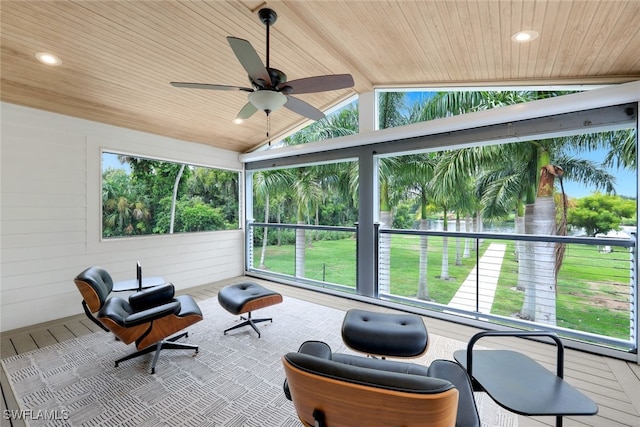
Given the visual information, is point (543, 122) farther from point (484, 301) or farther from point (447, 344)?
point (447, 344)

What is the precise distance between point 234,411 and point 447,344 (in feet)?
7.10

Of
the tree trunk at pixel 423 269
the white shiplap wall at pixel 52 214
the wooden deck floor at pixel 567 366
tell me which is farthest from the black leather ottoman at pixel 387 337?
the white shiplap wall at pixel 52 214

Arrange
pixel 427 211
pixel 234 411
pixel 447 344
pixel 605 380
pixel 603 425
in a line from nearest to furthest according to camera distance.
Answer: pixel 603 425
pixel 234 411
pixel 605 380
pixel 447 344
pixel 427 211

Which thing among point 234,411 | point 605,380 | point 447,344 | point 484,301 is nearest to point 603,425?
point 605,380

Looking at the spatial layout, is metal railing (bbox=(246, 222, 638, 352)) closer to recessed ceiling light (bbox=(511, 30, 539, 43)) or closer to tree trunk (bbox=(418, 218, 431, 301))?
tree trunk (bbox=(418, 218, 431, 301))

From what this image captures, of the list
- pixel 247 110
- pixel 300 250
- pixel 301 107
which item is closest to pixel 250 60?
pixel 301 107

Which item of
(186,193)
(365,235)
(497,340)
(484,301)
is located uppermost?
(186,193)

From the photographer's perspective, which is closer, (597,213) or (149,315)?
(149,315)

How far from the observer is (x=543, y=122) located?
9.69 feet

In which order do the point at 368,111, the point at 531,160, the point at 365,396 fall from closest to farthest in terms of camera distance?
the point at 365,396 → the point at 368,111 → the point at 531,160

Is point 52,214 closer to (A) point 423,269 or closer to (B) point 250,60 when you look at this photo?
(B) point 250,60

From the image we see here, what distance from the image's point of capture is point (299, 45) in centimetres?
296

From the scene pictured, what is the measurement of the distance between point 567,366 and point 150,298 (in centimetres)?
399

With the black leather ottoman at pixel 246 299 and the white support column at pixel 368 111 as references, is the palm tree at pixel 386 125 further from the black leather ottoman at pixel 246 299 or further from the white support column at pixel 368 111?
the black leather ottoman at pixel 246 299
